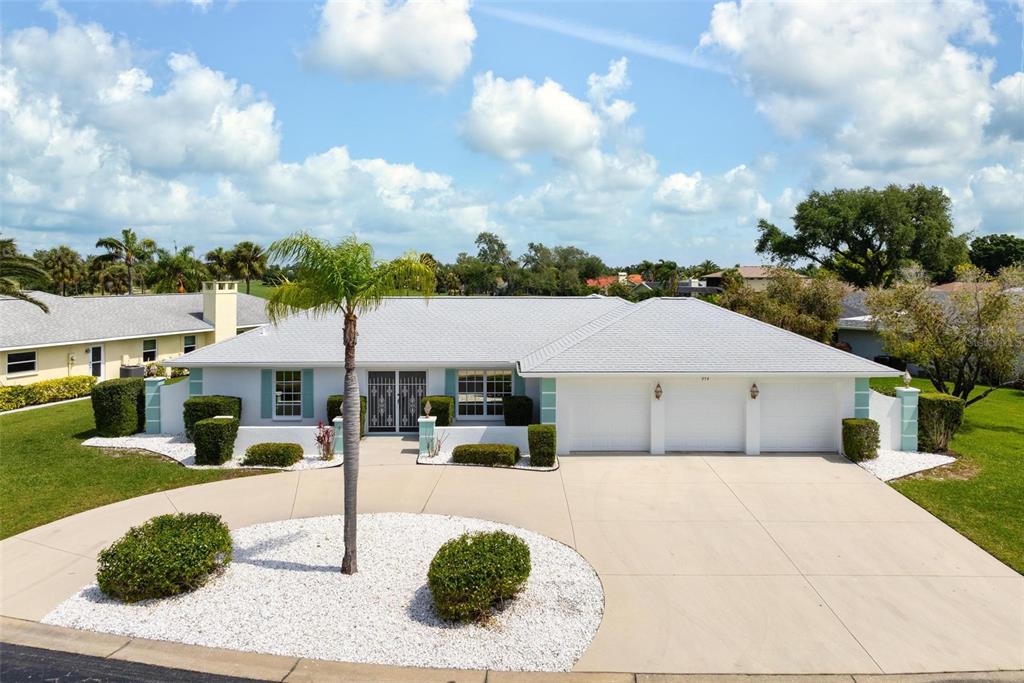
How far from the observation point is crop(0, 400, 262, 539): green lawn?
13359 mm

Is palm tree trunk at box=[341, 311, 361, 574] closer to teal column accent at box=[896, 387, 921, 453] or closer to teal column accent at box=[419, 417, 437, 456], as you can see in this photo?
teal column accent at box=[419, 417, 437, 456]

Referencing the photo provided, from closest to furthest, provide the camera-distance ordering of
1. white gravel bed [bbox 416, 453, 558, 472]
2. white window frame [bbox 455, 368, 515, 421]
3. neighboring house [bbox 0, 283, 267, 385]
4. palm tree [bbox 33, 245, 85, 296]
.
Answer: white gravel bed [bbox 416, 453, 558, 472], white window frame [bbox 455, 368, 515, 421], neighboring house [bbox 0, 283, 267, 385], palm tree [bbox 33, 245, 85, 296]

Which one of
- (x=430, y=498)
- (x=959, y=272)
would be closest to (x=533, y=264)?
(x=959, y=272)

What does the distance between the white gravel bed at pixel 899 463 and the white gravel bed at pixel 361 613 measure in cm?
944

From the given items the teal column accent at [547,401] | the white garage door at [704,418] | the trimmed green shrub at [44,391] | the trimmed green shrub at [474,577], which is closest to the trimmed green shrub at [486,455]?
the teal column accent at [547,401]

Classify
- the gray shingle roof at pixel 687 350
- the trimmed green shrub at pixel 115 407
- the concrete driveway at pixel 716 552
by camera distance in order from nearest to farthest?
the concrete driveway at pixel 716 552
the gray shingle roof at pixel 687 350
the trimmed green shrub at pixel 115 407

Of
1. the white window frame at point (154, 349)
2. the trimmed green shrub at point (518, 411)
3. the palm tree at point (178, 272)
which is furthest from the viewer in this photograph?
the palm tree at point (178, 272)

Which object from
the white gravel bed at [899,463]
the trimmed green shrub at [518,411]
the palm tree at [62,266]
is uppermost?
the palm tree at [62,266]

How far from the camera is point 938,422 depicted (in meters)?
18.1

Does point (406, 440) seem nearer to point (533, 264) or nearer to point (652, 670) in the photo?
point (652, 670)

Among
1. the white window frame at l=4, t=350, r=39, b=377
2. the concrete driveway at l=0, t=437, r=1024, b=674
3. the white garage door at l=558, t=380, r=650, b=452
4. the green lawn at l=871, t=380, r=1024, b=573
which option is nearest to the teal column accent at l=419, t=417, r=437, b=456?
the concrete driveway at l=0, t=437, r=1024, b=674

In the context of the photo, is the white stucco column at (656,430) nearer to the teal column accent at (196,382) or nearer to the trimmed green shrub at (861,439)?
the trimmed green shrub at (861,439)

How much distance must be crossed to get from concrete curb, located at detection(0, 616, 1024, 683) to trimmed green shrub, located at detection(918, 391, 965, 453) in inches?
460

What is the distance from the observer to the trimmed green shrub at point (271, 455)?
16.7m
